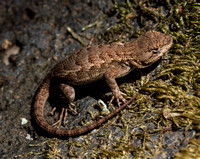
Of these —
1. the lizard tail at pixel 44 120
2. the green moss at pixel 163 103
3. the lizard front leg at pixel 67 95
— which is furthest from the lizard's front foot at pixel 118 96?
the lizard front leg at pixel 67 95

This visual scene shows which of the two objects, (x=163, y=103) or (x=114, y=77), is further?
(x=114, y=77)

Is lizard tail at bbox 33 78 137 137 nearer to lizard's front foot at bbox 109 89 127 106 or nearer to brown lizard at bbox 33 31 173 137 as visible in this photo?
brown lizard at bbox 33 31 173 137

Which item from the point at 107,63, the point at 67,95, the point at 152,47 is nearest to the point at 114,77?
the point at 107,63

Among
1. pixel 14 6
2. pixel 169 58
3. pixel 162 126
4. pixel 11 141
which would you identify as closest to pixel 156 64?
pixel 169 58

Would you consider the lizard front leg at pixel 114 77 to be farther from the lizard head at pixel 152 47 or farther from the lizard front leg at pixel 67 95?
the lizard front leg at pixel 67 95

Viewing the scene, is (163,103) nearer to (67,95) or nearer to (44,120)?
(67,95)

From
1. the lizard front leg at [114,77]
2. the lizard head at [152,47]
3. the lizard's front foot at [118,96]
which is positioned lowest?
the lizard's front foot at [118,96]

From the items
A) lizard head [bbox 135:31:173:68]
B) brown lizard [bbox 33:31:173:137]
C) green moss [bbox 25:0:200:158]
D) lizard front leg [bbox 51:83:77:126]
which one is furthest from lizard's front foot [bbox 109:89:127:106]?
lizard front leg [bbox 51:83:77:126]

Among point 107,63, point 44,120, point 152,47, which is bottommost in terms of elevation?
point 44,120

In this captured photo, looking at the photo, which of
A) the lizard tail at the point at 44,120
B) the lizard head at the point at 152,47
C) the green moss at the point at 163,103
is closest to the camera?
→ the green moss at the point at 163,103
